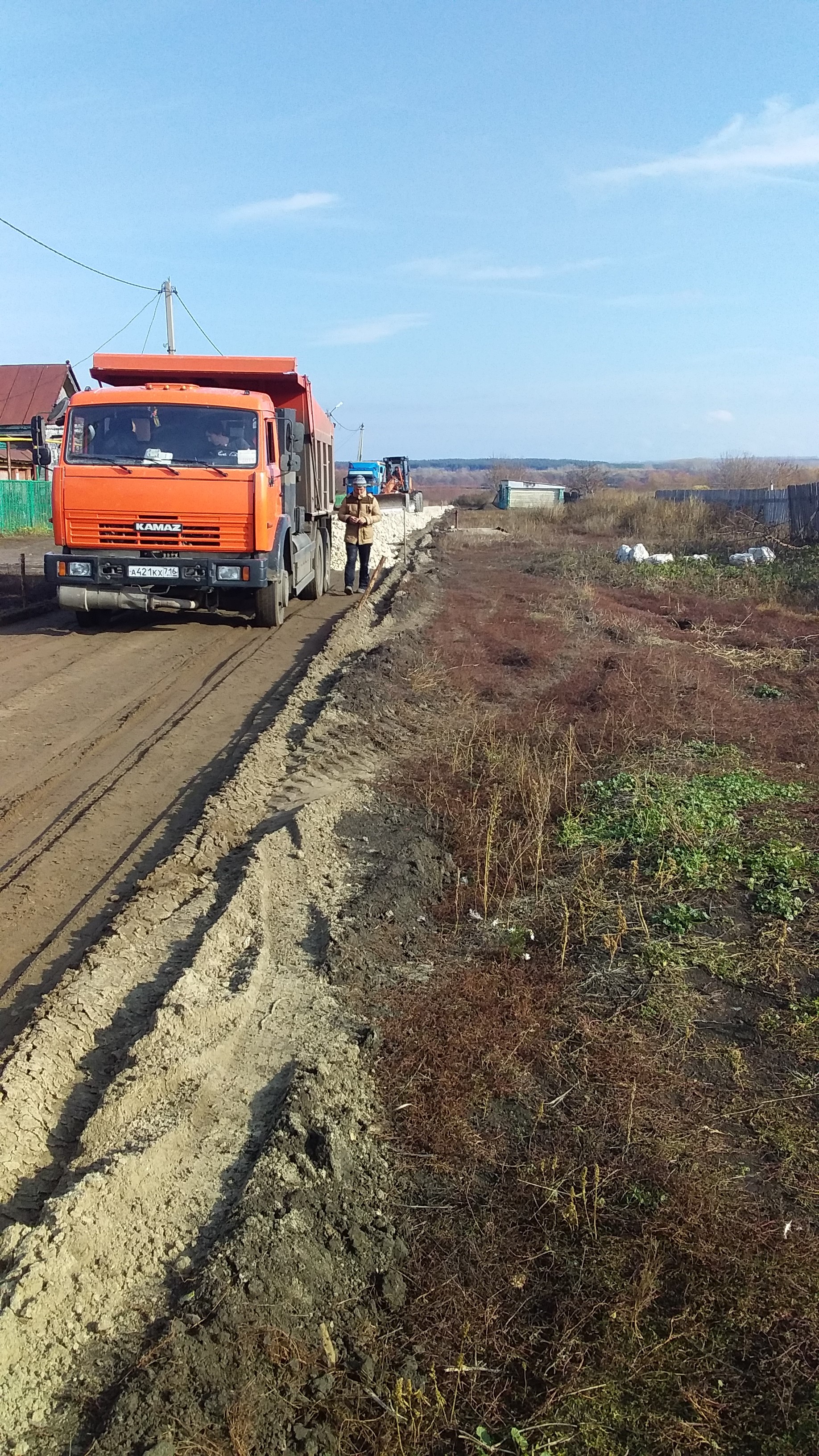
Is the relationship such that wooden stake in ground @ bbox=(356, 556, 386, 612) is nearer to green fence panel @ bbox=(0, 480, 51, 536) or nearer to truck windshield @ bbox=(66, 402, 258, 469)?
truck windshield @ bbox=(66, 402, 258, 469)

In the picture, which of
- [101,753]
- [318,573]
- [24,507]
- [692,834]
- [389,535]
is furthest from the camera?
[389,535]

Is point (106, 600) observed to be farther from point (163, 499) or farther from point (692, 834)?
point (692, 834)

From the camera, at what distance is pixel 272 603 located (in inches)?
471

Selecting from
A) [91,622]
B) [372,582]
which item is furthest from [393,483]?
[91,622]

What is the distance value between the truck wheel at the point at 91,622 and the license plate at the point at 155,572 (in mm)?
1389

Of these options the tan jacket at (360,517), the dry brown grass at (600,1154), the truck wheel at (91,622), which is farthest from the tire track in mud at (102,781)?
the tan jacket at (360,517)

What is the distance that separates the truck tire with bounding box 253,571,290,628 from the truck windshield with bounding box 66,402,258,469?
4.97 feet

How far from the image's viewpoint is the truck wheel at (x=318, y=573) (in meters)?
15.3

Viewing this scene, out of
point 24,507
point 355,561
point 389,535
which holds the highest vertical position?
point 24,507

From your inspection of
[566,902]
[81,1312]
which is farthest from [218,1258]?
[566,902]

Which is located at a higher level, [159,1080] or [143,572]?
[143,572]

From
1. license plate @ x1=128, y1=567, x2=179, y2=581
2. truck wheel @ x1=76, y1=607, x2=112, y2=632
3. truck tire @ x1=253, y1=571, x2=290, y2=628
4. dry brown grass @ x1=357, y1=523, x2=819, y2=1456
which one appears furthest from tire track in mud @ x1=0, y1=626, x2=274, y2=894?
truck wheel @ x1=76, y1=607, x2=112, y2=632

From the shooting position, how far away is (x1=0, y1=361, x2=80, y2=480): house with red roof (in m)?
36.8

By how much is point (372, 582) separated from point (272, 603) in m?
→ 6.45
